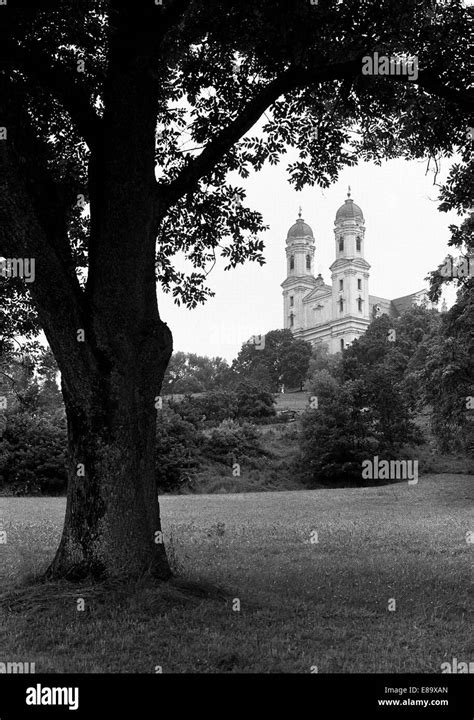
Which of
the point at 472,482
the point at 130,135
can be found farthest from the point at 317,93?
the point at 472,482

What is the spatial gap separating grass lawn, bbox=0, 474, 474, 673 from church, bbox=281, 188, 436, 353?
105m

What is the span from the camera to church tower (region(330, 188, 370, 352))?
120312 millimetres

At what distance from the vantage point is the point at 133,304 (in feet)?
27.0

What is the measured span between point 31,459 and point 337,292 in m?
98.4

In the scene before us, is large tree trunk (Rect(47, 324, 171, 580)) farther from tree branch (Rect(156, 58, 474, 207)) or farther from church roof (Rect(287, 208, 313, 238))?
church roof (Rect(287, 208, 313, 238))

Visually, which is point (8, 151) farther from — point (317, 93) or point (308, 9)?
point (317, 93)

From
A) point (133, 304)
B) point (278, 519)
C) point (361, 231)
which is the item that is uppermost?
point (361, 231)

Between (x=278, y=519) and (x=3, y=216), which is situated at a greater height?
(x=3, y=216)

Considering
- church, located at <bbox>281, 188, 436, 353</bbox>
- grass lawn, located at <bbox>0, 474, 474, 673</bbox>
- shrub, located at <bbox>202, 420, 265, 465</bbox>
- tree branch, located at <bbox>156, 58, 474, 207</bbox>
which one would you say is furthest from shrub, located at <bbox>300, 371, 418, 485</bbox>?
church, located at <bbox>281, 188, 436, 353</bbox>

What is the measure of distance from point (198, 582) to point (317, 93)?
24.3ft

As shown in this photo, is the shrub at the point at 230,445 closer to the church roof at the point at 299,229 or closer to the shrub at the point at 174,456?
the shrub at the point at 174,456

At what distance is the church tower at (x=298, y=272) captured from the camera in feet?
432

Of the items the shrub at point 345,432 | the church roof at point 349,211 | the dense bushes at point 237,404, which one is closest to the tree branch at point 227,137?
the shrub at point 345,432

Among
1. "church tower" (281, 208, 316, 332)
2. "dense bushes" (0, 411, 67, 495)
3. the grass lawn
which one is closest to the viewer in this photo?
the grass lawn
